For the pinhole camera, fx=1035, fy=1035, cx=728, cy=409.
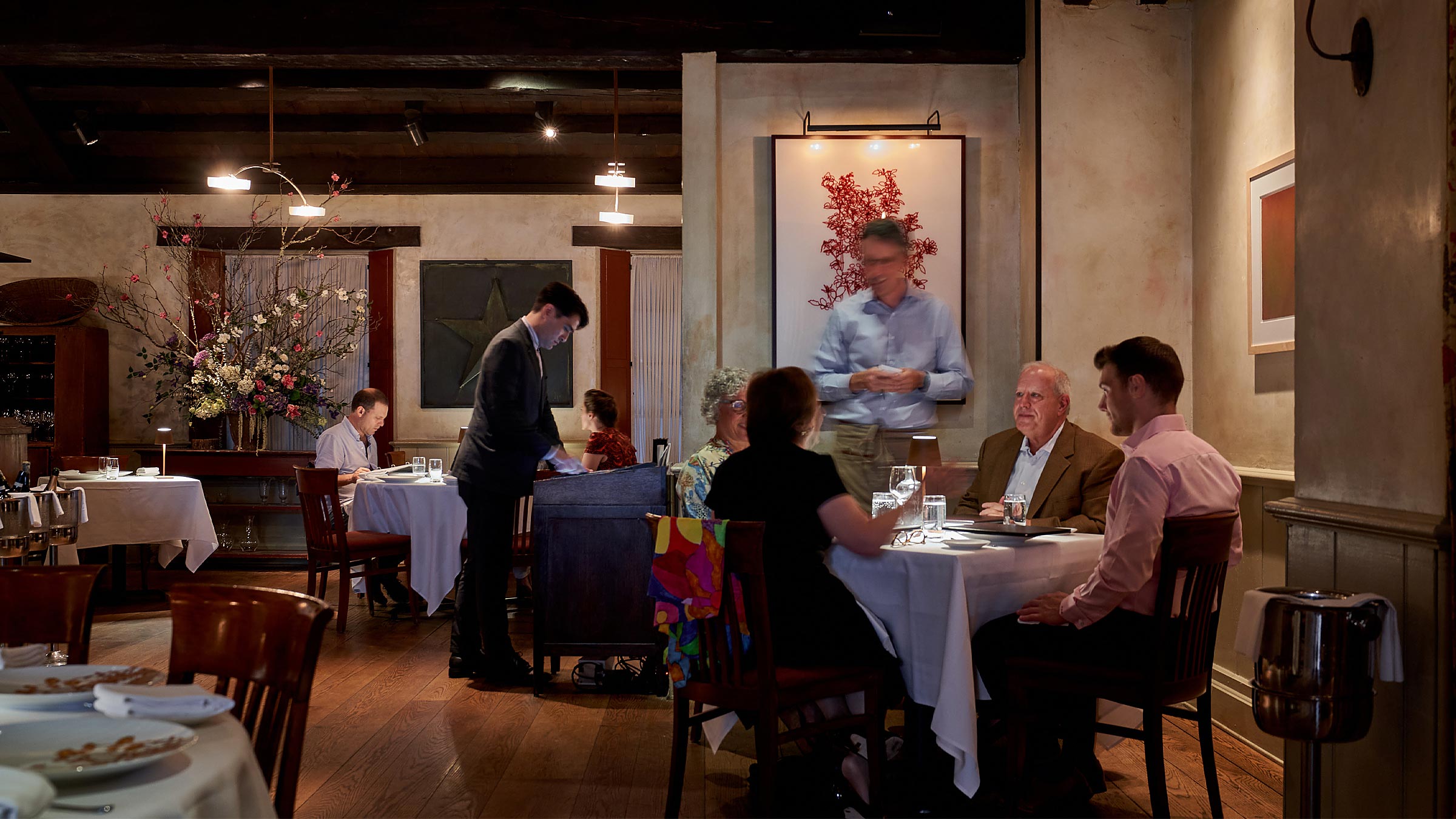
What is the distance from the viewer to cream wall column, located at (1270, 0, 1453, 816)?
2.09 metres

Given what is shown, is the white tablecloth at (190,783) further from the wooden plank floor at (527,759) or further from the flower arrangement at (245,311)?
the flower arrangement at (245,311)

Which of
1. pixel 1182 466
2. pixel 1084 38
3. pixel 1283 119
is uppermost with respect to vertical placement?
pixel 1084 38

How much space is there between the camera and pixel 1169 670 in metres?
2.72

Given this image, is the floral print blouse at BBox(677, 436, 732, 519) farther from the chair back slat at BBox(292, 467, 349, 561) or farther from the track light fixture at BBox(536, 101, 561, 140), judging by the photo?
the track light fixture at BBox(536, 101, 561, 140)

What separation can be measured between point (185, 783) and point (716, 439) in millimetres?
2962

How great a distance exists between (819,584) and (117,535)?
17.2 ft

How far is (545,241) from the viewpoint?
31.2ft

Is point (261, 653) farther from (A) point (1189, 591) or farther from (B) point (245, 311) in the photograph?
(B) point (245, 311)

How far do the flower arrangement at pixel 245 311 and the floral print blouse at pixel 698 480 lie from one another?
18.2 ft

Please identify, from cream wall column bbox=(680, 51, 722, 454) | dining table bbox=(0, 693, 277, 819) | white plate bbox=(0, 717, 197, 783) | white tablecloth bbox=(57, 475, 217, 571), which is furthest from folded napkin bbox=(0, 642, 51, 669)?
white tablecloth bbox=(57, 475, 217, 571)

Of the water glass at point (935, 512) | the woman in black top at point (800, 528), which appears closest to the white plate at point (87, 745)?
the woman in black top at point (800, 528)

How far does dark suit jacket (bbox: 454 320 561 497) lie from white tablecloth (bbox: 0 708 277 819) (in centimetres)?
322

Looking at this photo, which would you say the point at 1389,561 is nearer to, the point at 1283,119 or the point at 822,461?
the point at 822,461

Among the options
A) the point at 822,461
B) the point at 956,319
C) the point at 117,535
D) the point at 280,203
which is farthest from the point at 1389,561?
the point at 280,203
